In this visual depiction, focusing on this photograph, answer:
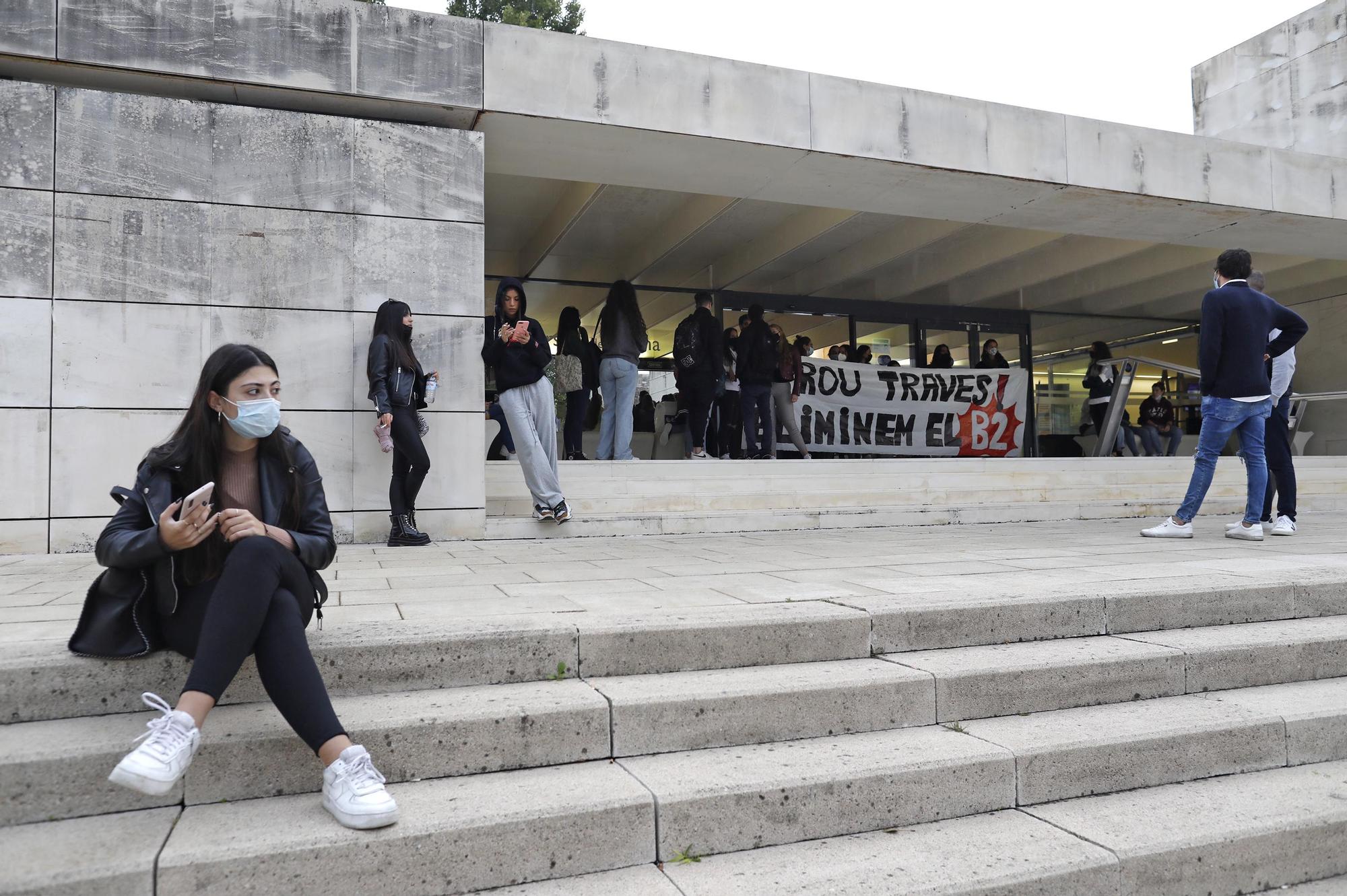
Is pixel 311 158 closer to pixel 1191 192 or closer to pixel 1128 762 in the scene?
pixel 1128 762

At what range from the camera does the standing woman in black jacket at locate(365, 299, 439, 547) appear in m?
6.37

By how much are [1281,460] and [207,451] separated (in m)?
7.09

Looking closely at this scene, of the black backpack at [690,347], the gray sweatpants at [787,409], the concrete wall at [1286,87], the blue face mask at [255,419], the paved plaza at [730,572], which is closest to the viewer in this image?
the blue face mask at [255,419]

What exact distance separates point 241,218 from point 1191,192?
8.83 meters

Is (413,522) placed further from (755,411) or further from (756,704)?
(755,411)

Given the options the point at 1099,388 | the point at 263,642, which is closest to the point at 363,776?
the point at 263,642

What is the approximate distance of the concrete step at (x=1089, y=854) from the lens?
95.7 inches

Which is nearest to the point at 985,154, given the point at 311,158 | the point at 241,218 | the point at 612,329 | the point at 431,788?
the point at 612,329

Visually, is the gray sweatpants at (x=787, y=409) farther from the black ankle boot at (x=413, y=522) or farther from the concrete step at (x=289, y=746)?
the concrete step at (x=289, y=746)

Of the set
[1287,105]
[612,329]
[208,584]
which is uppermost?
[1287,105]

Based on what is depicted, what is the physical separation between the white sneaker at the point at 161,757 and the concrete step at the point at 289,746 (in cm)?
14

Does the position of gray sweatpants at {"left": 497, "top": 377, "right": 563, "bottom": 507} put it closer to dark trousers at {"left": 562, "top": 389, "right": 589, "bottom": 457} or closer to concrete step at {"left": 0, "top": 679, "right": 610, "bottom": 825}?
dark trousers at {"left": 562, "top": 389, "right": 589, "bottom": 457}

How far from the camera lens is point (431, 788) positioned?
2613mm

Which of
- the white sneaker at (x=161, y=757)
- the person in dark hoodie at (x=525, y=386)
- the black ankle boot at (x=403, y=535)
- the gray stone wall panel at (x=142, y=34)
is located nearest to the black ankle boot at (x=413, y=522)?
the black ankle boot at (x=403, y=535)
